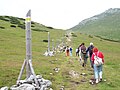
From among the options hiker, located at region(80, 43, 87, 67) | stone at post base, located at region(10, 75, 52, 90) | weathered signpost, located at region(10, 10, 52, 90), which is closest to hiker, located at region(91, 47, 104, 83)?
stone at post base, located at region(10, 75, 52, 90)

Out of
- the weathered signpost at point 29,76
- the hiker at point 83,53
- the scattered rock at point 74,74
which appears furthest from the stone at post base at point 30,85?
the hiker at point 83,53

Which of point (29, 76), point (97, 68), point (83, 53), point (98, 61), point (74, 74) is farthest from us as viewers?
point (83, 53)

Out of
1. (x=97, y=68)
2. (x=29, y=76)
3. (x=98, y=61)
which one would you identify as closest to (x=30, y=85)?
(x=29, y=76)

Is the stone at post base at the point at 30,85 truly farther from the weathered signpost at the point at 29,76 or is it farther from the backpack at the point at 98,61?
the backpack at the point at 98,61

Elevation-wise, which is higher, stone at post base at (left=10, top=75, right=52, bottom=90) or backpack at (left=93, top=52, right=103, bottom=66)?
backpack at (left=93, top=52, right=103, bottom=66)

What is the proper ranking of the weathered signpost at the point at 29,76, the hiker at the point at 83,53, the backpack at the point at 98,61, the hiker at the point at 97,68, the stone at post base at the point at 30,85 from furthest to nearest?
the hiker at the point at 83,53, the hiker at the point at 97,68, the backpack at the point at 98,61, the weathered signpost at the point at 29,76, the stone at post base at the point at 30,85

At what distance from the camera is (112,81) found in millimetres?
20359

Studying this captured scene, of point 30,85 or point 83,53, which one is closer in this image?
point 30,85

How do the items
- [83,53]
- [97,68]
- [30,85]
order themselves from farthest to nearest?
[83,53] → [97,68] → [30,85]

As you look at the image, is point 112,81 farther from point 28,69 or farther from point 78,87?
point 28,69

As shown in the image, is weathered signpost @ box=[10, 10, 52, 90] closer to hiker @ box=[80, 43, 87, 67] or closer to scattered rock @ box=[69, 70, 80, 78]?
scattered rock @ box=[69, 70, 80, 78]

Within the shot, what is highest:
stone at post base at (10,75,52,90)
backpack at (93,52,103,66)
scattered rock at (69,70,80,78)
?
backpack at (93,52,103,66)

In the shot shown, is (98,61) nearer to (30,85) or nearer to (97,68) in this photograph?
(97,68)

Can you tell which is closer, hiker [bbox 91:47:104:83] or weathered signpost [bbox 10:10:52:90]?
weathered signpost [bbox 10:10:52:90]
